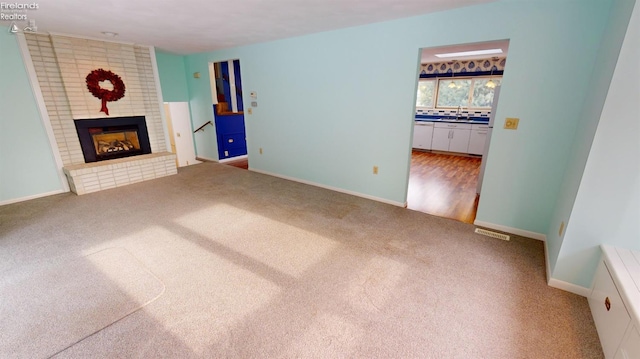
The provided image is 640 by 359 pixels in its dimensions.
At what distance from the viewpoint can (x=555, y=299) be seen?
194 cm

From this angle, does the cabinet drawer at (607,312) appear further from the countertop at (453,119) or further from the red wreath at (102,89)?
the red wreath at (102,89)

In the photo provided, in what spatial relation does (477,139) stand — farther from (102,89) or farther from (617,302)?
(102,89)

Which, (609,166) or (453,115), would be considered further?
(453,115)

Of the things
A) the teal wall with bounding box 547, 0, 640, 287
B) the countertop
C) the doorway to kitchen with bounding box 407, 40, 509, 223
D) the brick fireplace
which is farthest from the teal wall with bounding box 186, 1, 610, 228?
the countertop

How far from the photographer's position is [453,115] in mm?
7215

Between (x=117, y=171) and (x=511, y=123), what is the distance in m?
5.57

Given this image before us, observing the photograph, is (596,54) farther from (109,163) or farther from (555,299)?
(109,163)

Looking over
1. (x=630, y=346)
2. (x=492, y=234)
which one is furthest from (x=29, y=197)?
(x=630, y=346)

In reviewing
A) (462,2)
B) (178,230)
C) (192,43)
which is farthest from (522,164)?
(192,43)

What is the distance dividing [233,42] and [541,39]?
404 cm

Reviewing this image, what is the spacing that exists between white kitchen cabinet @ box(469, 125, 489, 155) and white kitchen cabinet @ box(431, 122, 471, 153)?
3.4 inches

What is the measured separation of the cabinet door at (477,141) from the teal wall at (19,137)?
8122 millimetres

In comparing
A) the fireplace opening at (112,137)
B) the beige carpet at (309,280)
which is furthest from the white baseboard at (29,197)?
the fireplace opening at (112,137)

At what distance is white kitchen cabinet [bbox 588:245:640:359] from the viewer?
1314mm
